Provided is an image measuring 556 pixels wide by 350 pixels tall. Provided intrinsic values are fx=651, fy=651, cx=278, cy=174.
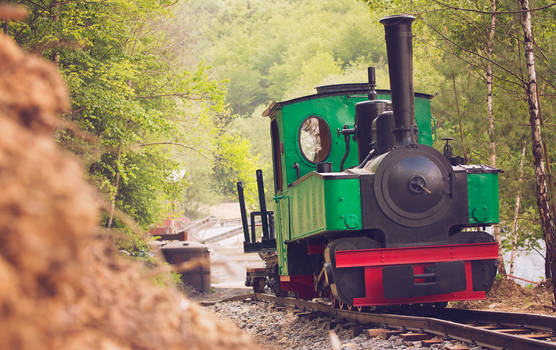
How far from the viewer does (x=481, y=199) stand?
25.6ft

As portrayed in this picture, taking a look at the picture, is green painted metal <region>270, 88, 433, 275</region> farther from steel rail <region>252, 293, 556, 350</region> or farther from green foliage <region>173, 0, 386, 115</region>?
green foliage <region>173, 0, 386, 115</region>

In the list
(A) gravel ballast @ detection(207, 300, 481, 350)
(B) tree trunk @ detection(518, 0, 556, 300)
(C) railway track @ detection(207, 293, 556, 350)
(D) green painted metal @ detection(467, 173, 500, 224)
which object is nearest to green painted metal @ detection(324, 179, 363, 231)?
(C) railway track @ detection(207, 293, 556, 350)

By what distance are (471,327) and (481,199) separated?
2.44 meters

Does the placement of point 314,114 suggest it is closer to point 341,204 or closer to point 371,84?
point 371,84

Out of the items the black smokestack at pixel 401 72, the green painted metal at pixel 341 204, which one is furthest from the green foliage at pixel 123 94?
the black smokestack at pixel 401 72

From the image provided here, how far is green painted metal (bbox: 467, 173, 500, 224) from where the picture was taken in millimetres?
7773

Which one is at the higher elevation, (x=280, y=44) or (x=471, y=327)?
(x=280, y=44)

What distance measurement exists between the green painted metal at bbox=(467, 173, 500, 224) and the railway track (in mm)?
1131

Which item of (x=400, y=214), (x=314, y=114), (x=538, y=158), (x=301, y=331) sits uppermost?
(x=314, y=114)

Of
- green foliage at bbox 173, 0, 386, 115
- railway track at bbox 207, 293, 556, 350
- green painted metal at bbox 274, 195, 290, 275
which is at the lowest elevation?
railway track at bbox 207, 293, 556, 350

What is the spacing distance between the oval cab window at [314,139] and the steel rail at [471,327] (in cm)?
215

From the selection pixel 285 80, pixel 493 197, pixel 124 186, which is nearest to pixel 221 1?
pixel 285 80

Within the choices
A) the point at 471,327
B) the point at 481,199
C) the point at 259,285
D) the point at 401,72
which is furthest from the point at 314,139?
the point at 259,285

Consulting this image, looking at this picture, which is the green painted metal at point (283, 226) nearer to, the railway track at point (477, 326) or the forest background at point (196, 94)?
the railway track at point (477, 326)
